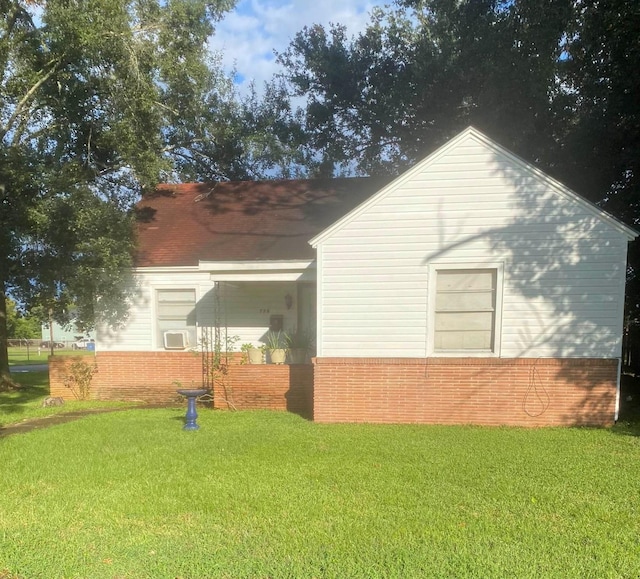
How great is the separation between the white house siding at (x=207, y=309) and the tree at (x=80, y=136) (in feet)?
1.72

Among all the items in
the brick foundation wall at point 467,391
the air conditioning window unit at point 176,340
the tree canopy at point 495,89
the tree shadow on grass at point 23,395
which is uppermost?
the tree canopy at point 495,89

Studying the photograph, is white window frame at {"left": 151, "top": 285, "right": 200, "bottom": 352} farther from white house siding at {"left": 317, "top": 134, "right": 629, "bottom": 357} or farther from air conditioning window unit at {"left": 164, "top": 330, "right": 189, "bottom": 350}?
white house siding at {"left": 317, "top": 134, "right": 629, "bottom": 357}

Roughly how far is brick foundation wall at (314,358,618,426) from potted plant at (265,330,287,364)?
1.73 metres

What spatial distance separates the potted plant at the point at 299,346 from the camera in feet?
34.1

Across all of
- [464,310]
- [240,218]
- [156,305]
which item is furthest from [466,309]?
[156,305]

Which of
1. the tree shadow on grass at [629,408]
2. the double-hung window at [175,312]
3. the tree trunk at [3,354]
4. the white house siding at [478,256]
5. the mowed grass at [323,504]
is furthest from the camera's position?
the tree trunk at [3,354]

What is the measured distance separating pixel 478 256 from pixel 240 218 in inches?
276

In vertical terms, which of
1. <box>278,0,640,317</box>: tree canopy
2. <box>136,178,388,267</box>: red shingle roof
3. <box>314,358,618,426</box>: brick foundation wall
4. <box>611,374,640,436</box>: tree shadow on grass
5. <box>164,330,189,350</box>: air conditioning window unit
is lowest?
<box>611,374,640,436</box>: tree shadow on grass

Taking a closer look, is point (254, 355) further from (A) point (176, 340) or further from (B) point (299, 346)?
(A) point (176, 340)

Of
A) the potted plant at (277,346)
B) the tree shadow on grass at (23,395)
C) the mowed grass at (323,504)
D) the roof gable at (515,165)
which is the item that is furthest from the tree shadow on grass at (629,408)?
the tree shadow on grass at (23,395)

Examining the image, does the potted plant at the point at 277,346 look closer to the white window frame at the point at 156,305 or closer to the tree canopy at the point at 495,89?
the white window frame at the point at 156,305

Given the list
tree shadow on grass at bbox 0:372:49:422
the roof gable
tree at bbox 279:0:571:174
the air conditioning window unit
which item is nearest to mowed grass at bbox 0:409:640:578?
the roof gable

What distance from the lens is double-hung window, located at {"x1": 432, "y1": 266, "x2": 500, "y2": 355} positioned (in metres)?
8.41

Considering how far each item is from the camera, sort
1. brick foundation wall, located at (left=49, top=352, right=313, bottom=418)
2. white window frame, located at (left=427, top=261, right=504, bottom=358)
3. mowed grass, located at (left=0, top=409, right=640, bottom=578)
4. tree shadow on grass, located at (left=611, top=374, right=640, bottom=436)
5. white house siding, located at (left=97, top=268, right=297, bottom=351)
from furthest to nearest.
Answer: white house siding, located at (left=97, top=268, right=297, bottom=351), brick foundation wall, located at (left=49, top=352, right=313, bottom=418), white window frame, located at (left=427, top=261, right=504, bottom=358), tree shadow on grass, located at (left=611, top=374, right=640, bottom=436), mowed grass, located at (left=0, top=409, right=640, bottom=578)
